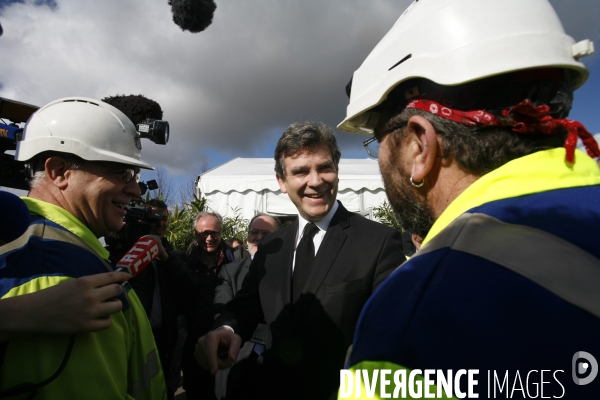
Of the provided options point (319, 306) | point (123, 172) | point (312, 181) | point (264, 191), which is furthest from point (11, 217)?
point (264, 191)

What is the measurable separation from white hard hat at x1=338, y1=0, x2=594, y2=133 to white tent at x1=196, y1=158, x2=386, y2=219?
805cm

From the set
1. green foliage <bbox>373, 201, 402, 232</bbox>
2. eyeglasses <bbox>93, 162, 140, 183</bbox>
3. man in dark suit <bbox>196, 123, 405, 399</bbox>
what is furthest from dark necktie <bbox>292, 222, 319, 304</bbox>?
green foliage <bbox>373, 201, 402, 232</bbox>

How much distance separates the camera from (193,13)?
57.9 inches

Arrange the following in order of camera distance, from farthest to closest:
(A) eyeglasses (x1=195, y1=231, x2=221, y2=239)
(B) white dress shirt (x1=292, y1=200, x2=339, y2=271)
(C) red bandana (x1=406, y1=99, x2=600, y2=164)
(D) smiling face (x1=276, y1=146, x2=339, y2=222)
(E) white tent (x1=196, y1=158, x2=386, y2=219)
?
(E) white tent (x1=196, y1=158, x2=386, y2=219) → (A) eyeglasses (x1=195, y1=231, x2=221, y2=239) → (D) smiling face (x1=276, y1=146, x2=339, y2=222) → (B) white dress shirt (x1=292, y1=200, x2=339, y2=271) → (C) red bandana (x1=406, y1=99, x2=600, y2=164)

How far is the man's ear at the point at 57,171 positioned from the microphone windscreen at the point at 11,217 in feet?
1.70

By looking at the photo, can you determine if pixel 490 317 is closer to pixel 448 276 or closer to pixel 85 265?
pixel 448 276

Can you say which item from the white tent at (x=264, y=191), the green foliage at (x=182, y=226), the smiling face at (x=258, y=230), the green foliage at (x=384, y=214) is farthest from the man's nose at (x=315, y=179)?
the green foliage at (x=182, y=226)

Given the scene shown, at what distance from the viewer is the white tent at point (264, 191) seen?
947 centimetres

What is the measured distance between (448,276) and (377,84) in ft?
2.78

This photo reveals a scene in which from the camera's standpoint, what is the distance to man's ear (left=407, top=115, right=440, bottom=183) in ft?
3.50

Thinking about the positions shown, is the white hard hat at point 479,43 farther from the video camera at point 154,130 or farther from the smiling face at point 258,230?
the smiling face at point 258,230

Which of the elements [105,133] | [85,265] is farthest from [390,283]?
[105,133]

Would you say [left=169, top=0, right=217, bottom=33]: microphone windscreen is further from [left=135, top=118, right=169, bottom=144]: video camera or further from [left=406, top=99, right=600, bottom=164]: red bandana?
[left=406, top=99, right=600, bottom=164]: red bandana

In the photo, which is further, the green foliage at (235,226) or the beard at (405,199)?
the green foliage at (235,226)
